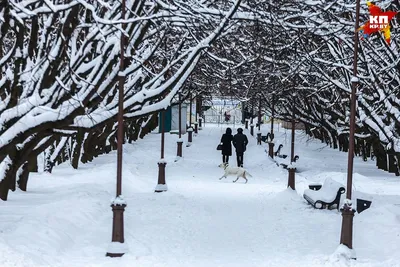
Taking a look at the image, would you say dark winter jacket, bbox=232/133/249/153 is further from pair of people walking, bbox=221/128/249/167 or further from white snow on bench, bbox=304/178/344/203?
white snow on bench, bbox=304/178/344/203

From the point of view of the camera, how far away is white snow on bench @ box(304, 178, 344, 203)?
1601cm

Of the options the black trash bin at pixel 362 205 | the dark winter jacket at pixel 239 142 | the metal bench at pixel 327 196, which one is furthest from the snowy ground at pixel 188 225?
the dark winter jacket at pixel 239 142

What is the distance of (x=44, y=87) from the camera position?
37.9 feet

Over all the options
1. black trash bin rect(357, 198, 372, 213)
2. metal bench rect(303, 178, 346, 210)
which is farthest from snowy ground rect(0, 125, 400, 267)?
black trash bin rect(357, 198, 372, 213)

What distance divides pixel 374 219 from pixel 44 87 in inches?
277

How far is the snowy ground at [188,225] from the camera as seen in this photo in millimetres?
10188

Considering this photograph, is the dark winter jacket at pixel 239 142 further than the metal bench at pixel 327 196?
Yes

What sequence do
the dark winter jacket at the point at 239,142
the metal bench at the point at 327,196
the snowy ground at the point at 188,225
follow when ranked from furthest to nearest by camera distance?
the dark winter jacket at the point at 239,142
the metal bench at the point at 327,196
the snowy ground at the point at 188,225

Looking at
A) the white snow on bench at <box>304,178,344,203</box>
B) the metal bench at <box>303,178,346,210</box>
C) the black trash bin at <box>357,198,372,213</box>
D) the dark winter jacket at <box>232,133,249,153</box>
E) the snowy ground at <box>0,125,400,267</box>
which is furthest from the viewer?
the dark winter jacket at <box>232,133,249,153</box>

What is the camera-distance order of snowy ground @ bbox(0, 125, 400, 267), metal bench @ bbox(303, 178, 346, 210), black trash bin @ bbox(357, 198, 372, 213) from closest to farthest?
snowy ground @ bbox(0, 125, 400, 267) → black trash bin @ bbox(357, 198, 372, 213) → metal bench @ bbox(303, 178, 346, 210)

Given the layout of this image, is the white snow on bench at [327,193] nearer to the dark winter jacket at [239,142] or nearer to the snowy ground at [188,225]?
the snowy ground at [188,225]

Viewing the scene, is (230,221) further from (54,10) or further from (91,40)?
(54,10)

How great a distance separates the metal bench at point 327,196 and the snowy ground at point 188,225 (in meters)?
0.25

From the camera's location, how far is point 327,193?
54.5ft
